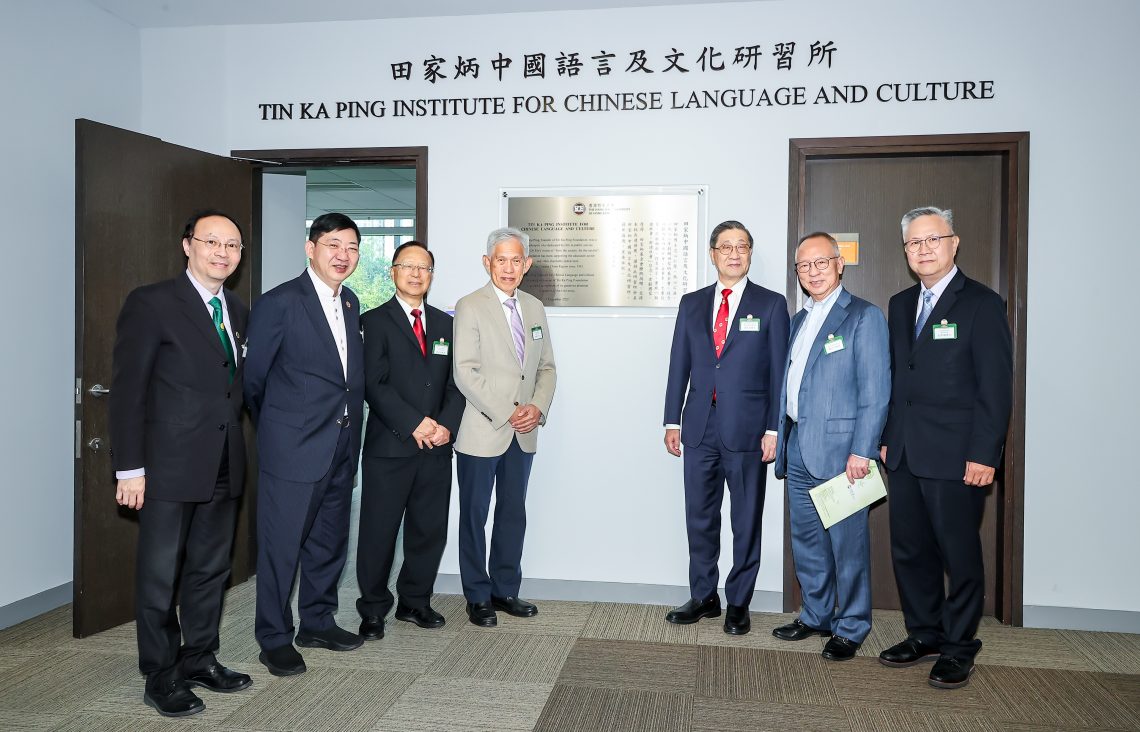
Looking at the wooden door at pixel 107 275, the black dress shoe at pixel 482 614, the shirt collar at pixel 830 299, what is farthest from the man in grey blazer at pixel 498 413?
the wooden door at pixel 107 275

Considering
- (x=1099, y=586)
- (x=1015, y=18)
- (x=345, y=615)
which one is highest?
(x=1015, y=18)

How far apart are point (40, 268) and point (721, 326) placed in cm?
317

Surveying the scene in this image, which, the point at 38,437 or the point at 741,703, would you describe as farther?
the point at 38,437

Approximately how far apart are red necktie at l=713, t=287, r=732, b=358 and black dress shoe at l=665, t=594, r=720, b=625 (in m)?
1.14

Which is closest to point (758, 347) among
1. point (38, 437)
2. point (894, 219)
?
point (894, 219)

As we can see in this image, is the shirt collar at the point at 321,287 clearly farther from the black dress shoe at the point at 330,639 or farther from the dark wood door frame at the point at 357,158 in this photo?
the black dress shoe at the point at 330,639

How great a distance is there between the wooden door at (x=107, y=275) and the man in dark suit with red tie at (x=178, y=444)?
89cm

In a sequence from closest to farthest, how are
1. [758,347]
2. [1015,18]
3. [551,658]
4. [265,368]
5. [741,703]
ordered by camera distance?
[741,703], [265,368], [551,658], [758,347], [1015,18]

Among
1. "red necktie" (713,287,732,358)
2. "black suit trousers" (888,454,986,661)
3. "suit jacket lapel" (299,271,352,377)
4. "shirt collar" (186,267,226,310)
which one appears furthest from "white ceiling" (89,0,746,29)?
"black suit trousers" (888,454,986,661)

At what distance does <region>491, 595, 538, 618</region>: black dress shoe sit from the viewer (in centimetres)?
359

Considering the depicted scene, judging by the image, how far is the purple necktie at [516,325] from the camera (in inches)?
137

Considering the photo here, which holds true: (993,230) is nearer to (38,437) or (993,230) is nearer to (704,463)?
(704,463)

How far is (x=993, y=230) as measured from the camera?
373cm

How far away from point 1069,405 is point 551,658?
8.62 feet
